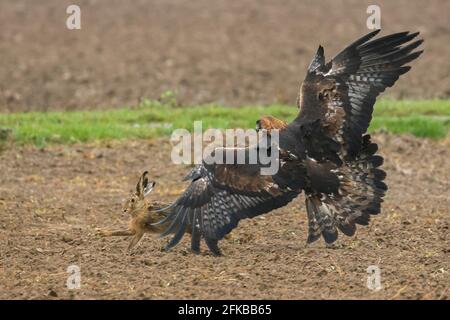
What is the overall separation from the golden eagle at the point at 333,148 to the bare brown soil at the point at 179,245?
1.24 ft

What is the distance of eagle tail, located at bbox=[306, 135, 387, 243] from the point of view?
936 cm

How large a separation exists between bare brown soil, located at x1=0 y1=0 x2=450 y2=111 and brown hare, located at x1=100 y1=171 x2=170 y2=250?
6.54m

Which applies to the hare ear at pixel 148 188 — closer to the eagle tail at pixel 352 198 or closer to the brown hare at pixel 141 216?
the brown hare at pixel 141 216

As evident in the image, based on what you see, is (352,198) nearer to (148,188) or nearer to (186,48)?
(148,188)

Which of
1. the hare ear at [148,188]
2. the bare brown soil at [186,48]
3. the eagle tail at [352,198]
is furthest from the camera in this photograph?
the bare brown soil at [186,48]

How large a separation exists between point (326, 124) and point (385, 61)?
0.77 metres

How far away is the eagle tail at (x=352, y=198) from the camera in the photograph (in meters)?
9.36

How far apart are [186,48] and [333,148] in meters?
11.5

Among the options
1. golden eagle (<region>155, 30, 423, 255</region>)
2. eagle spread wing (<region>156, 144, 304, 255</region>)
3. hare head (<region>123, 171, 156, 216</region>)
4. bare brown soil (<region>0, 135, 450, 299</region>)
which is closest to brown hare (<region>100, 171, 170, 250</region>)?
hare head (<region>123, 171, 156, 216</region>)

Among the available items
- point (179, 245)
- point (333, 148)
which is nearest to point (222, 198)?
point (179, 245)

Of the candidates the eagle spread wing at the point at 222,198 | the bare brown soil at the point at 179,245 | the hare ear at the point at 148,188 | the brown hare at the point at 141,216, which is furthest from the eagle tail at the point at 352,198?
the hare ear at the point at 148,188

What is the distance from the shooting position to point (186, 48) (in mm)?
20625

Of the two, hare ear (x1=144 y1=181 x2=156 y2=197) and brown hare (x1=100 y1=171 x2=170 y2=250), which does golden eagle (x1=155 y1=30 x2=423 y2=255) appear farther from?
hare ear (x1=144 y1=181 x2=156 y2=197)
